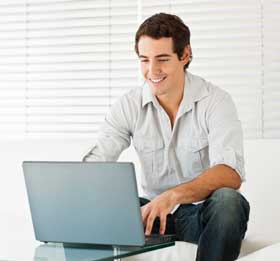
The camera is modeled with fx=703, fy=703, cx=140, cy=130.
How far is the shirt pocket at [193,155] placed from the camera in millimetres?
2479

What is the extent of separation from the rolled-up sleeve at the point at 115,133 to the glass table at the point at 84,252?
678 mm

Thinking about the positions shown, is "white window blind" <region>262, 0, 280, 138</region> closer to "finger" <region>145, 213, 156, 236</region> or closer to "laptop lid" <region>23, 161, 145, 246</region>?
"finger" <region>145, 213, 156, 236</region>

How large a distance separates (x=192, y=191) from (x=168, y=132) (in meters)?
0.43

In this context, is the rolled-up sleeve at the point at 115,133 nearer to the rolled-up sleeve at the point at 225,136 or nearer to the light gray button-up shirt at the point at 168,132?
the light gray button-up shirt at the point at 168,132

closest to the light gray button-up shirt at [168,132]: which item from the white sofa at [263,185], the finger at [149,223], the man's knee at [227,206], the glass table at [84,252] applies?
the man's knee at [227,206]

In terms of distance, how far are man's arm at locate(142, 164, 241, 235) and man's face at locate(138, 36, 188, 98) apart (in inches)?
16.4

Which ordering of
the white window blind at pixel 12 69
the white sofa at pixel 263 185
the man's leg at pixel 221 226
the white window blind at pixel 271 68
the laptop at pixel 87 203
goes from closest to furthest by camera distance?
the laptop at pixel 87 203, the man's leg at pixel 221 226, the white sofa at pixel 263 185, the white window blind at pixel 271 68, the white window blind at pixel 12 69

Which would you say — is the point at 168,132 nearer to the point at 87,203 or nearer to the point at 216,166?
the point at 216,166

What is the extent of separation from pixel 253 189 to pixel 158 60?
2.46ft

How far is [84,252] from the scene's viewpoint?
180 cm

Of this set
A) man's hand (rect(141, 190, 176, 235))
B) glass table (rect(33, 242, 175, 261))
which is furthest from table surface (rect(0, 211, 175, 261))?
man's hand (rect(141, 190, 176, 235))

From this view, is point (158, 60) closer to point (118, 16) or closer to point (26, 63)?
point (118, 16)

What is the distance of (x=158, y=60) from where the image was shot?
8.09ft

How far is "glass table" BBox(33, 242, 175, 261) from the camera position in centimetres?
170
